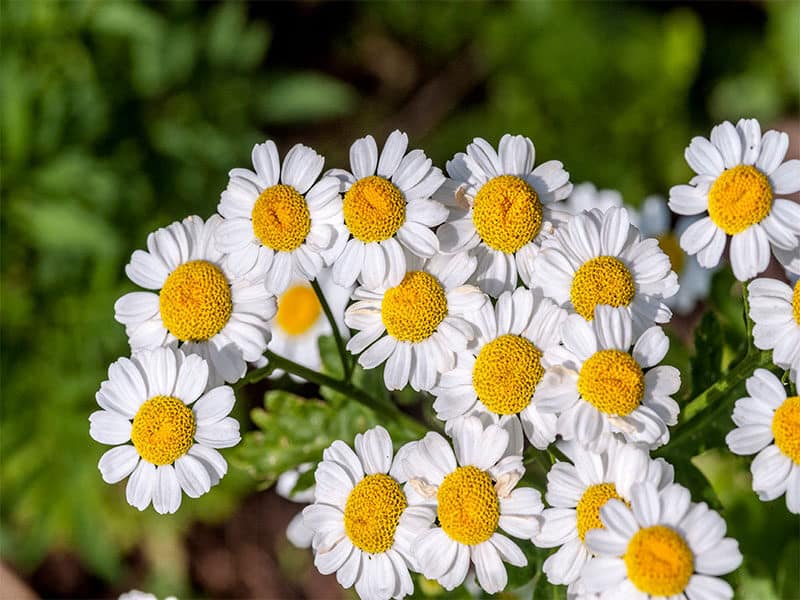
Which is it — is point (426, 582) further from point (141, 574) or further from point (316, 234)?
point (141, 574)

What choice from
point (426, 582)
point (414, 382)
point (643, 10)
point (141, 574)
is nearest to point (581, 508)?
point (414, 382)

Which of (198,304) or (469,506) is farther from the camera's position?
(198,304)

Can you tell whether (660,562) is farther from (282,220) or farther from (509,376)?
(282,220)

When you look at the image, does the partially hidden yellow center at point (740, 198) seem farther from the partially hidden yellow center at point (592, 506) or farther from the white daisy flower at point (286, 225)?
the white daisy flower at point (286, 225)

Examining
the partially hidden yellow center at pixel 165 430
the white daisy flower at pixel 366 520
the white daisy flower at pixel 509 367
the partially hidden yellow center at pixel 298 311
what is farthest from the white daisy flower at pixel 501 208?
the partially hidden yellow center at pixel 298 311

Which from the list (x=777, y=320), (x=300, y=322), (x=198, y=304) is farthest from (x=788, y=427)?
(x=300, y=322)

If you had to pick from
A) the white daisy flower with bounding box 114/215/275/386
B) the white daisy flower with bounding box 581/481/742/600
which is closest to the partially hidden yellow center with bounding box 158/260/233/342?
the white daisy flower with bounding box 114/215/275/386

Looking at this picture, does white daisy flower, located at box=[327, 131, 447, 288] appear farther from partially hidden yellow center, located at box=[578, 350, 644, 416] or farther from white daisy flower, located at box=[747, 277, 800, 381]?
white daisy flower, located at box=[747, 277, 800, 381]
